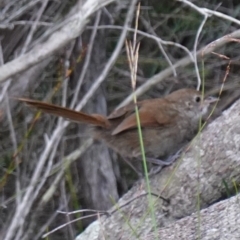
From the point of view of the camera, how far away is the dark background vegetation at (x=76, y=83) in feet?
15.0

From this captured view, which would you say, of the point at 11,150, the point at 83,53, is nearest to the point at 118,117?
the point at 83,53

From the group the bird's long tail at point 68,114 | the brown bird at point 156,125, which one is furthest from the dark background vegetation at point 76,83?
the bird's long tail at point 68,114

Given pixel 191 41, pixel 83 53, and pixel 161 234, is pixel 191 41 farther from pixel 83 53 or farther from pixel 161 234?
pixel 161 234

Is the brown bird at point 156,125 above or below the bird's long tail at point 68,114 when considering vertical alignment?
below

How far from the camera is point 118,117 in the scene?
166 inches

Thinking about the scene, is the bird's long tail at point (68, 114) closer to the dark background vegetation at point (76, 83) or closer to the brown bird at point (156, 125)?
the brown bird at point (156, 125)

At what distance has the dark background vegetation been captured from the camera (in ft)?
15.0

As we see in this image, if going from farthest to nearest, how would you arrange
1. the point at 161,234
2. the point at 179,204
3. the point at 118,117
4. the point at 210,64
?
the point at 210,64, the point at 118,117, the point at 179,204, the point at 161,234

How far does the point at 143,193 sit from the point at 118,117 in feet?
2.54

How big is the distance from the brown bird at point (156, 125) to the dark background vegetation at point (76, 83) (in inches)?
7.4

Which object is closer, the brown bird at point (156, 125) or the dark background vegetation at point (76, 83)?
the brown bird at point (156, 125)

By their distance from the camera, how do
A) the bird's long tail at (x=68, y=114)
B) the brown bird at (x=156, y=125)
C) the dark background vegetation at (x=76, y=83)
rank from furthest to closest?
the dark background vegetation at (x=76, y=83), the brown bird at (x=156, y=125), the bird's long tail at (x=68, y=114)

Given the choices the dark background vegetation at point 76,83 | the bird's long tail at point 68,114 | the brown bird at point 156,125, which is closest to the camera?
the bird's long tail at point 68,114

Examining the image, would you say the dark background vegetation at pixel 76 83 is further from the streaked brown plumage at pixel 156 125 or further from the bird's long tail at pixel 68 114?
the bird's long tail at pixel 68 114
